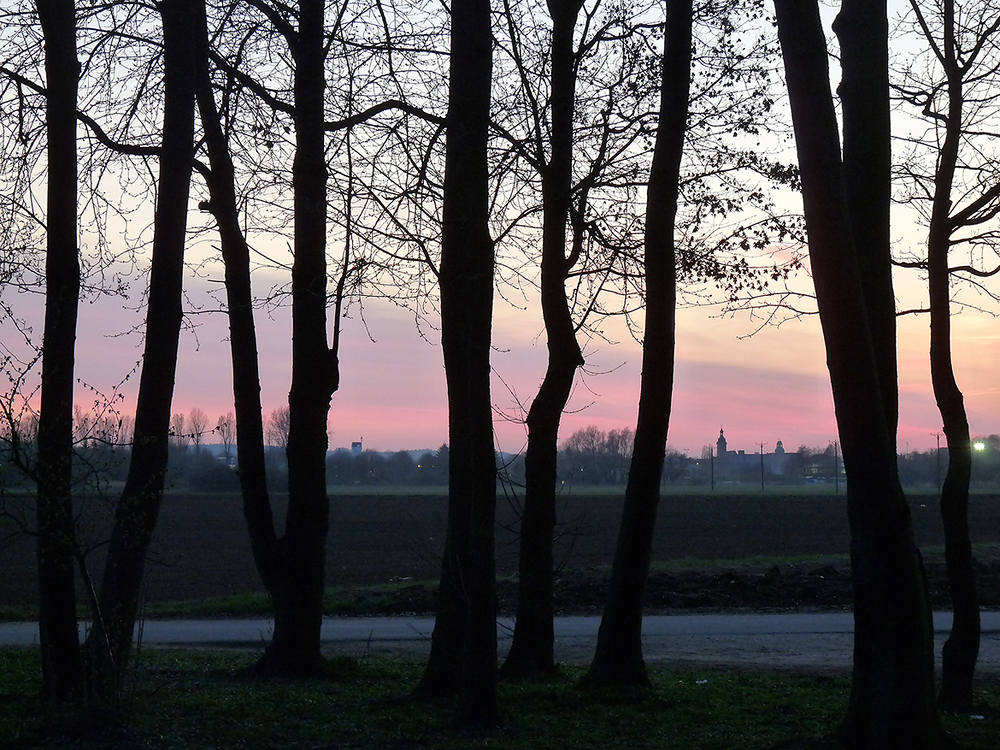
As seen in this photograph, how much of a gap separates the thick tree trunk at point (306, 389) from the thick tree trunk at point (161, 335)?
1.29 meters

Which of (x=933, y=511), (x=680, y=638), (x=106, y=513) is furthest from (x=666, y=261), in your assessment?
(x=933, y=511)

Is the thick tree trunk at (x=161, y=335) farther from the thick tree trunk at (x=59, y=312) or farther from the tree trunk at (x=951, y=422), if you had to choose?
the tree trunk at (x=951, y=422)

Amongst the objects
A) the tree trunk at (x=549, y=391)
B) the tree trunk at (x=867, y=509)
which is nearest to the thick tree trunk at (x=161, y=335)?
the tree trunk at (x=549, y=391)

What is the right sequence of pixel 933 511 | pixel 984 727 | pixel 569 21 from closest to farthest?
pixel 984 727, pixel 569 21, pixel 933 511

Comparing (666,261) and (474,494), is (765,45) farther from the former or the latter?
(474,494)

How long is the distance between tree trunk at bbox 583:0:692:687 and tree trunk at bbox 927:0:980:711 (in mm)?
2201

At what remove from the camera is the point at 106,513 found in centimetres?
624

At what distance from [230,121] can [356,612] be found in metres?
9.60

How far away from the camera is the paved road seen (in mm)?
11812

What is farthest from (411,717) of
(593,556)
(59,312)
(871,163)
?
(593,556)

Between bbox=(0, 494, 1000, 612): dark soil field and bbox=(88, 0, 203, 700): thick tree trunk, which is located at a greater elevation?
bbox=(88, 0, 203, 700): thick tree trunk

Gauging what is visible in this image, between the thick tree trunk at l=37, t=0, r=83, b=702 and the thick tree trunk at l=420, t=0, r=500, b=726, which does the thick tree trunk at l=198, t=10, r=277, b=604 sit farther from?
the thick tree trunk at l=420, t=0, r=500, b=726

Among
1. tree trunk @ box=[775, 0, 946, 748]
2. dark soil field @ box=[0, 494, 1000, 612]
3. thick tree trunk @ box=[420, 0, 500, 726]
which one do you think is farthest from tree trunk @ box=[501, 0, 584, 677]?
tree trunk @ box=[775, 0, 946, 748]

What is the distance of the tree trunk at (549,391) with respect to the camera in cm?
933
